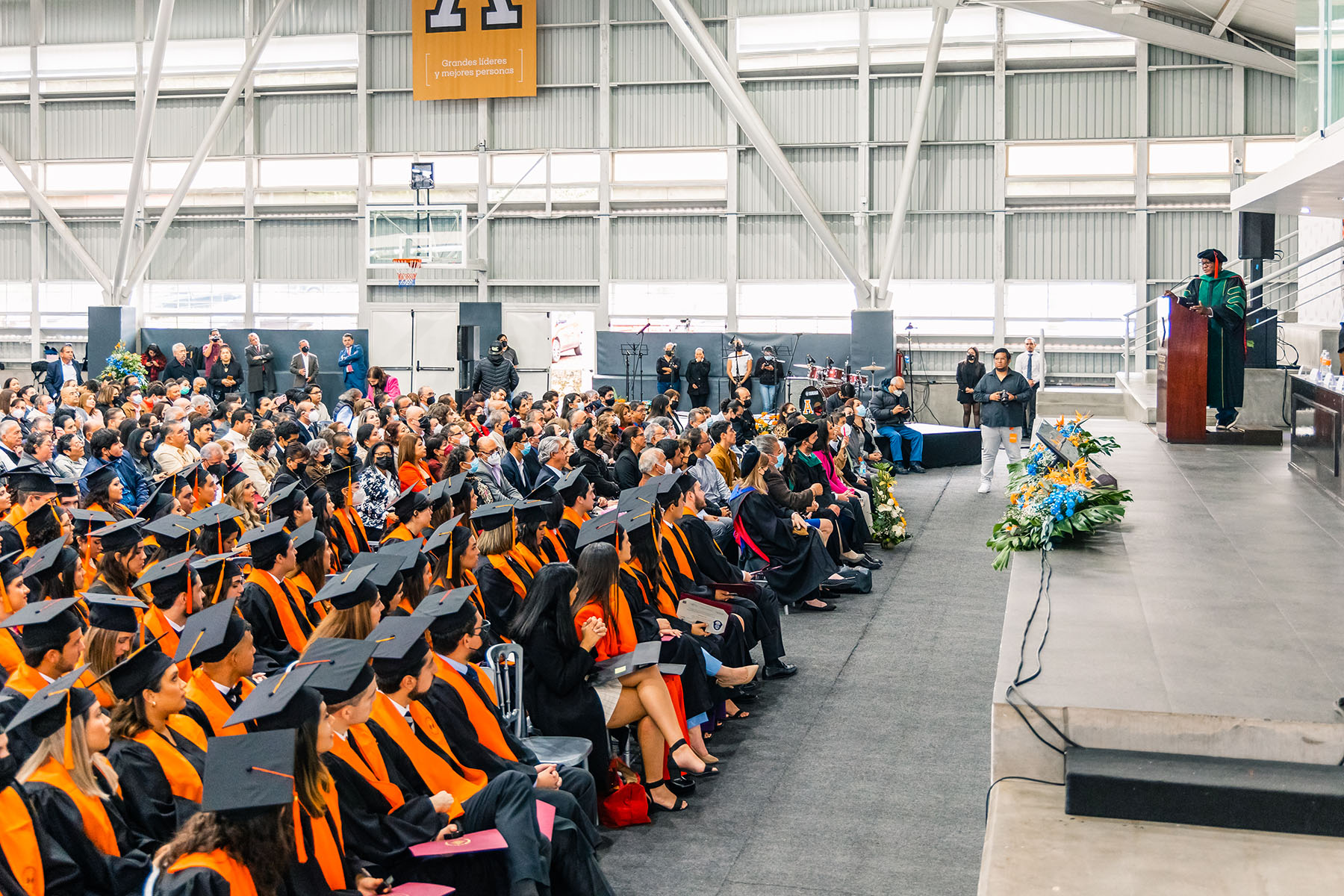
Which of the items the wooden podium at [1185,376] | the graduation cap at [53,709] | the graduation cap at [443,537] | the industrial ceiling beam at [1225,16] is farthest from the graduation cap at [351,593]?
the industrial ceiling beam at [1225,16]

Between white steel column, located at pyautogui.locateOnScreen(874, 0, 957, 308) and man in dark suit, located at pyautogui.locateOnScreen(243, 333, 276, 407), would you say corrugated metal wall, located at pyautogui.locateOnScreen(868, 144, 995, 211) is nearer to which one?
white steel column, located at pyautogui.locateOnScreen(874, 0, 957, 308)

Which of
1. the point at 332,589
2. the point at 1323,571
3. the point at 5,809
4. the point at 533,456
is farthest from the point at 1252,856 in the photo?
the point at 533,456

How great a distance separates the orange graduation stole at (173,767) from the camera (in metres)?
3.92

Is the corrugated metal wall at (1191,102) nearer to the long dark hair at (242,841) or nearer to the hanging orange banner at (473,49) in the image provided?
the hanging orange banner at (473,49)

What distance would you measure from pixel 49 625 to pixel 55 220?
22.9 metres

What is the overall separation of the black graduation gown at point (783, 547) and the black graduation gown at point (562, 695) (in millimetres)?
3712

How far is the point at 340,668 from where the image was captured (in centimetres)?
394

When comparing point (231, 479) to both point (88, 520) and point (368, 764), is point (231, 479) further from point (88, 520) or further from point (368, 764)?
point (368, 764)

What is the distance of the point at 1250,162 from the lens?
20938mm

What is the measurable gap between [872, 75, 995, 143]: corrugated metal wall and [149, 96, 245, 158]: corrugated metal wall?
39.6 ft

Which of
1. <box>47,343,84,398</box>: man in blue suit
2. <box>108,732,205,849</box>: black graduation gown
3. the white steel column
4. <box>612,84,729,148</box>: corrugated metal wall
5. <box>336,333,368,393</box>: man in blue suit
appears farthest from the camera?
<box>612,84,729,148</box>: corrugated metal wall

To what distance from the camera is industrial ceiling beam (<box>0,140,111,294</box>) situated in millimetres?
24188

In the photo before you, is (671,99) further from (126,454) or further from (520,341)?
(126,454)

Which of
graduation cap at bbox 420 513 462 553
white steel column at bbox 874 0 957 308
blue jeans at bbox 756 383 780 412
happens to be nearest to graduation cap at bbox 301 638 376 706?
graduation cap at bbox 420 513 462 553
